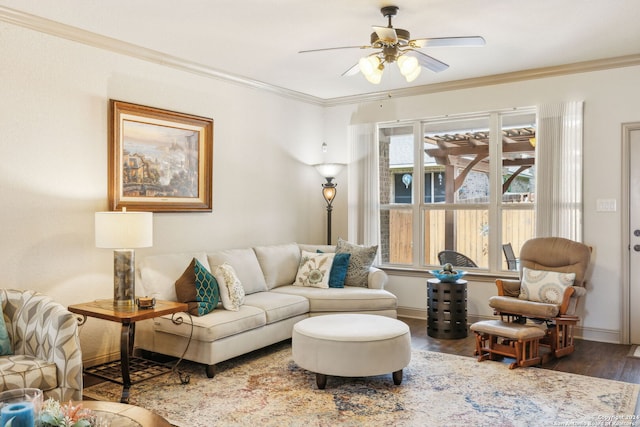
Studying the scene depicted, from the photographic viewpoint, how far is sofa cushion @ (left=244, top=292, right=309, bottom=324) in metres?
4.30

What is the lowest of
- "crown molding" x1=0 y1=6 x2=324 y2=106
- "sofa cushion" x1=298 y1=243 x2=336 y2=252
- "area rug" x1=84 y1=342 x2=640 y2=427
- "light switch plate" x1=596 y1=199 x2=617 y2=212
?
"area rug" x1=84 y1=342 x2=640 y2=427

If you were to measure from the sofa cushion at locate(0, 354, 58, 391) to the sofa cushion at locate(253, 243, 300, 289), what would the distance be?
248 cm

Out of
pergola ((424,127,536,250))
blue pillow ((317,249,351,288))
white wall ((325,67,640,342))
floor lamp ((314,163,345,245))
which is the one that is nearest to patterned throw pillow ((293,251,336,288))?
blue pillow ((317,249,351,288))

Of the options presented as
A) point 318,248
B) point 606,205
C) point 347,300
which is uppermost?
point 606,205

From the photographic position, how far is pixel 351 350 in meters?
3.43

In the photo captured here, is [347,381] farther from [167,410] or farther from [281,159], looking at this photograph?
[281,159]

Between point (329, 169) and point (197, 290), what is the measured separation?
2641mm

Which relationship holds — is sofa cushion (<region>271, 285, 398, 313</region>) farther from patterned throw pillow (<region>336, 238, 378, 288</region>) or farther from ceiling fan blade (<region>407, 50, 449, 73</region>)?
ceiling fan blade (<region>407, 50, 449, 73</region>)

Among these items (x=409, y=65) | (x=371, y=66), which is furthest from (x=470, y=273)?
(x=371, y=66)

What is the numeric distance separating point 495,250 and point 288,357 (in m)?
2.52

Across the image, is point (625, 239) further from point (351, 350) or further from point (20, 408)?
point (20, 408)

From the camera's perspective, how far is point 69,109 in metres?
3.87

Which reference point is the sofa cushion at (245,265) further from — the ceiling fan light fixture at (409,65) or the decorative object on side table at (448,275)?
the ceiling fan light fixture at (409,65)

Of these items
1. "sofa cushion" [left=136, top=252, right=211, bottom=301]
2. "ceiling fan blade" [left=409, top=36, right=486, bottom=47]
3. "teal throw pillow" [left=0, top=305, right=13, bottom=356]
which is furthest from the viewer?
"sofa cushion" [left=136, top=252, right=211, bottom=301]
